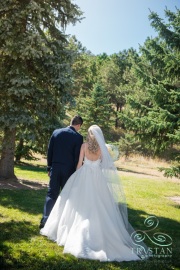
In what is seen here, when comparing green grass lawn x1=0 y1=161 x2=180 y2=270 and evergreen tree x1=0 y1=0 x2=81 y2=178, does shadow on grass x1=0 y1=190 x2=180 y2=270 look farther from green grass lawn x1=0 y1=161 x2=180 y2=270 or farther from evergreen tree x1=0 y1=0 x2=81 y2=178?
evergreen tree x1=0 y1=0 x2=81 y2=178

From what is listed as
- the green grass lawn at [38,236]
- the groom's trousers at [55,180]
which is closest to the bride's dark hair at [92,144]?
the groom's trousers at [55,180]

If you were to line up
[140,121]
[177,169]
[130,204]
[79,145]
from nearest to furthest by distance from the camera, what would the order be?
[79,145] < [130,204] < [177,169] < [140,121]

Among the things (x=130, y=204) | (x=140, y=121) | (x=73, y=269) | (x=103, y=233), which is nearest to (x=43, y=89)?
(x=140, y=121)

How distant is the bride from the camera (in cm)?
554

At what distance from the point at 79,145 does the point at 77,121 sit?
60 cm

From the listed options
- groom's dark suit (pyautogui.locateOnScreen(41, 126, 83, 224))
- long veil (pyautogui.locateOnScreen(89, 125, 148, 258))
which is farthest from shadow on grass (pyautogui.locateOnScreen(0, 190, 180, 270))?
long veil (pyautogui.locateOnScreen(89, 125, 148, 258))

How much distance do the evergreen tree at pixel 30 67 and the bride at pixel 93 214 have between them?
594 cm

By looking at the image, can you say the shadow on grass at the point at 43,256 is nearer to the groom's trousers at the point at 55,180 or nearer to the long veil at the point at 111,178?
the groom's trousers at the point at 55,180

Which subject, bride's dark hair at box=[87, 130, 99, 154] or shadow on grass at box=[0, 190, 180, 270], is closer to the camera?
shadow on grass at box=[0, 190, 180, 270]

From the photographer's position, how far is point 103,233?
5793mm

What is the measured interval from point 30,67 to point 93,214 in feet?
29.8

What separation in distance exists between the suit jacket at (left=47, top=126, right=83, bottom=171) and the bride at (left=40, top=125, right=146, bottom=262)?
0.27 m

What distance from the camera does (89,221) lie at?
582cm

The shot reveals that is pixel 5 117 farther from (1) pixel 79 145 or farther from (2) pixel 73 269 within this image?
(2) pixel 73 269
